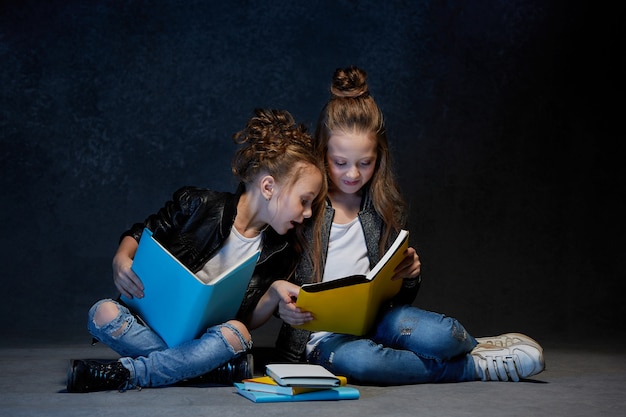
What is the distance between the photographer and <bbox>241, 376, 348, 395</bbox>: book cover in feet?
7.03

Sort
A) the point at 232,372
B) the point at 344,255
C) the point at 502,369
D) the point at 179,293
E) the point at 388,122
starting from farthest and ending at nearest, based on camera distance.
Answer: the point at 388,122 → the point at 344,255 → the point at 502,369 → the point at 232,372 → the point at 179,293

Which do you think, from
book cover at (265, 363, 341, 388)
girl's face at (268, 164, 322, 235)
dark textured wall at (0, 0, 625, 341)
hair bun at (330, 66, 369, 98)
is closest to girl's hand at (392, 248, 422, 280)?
girl's face at (268, 164, 322, 235)

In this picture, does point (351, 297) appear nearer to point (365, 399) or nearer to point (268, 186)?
point (365, 399)

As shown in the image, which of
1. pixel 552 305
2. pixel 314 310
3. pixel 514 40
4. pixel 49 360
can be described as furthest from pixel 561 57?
pixel 49 360

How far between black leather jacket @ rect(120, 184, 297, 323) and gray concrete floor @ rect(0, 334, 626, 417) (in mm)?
403

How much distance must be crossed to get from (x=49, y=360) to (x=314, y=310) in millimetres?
962

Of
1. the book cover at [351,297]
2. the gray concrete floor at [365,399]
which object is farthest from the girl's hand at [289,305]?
the gray concrete floor at [365,399]

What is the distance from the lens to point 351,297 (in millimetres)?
2305

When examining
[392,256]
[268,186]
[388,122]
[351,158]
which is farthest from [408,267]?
[388,122]

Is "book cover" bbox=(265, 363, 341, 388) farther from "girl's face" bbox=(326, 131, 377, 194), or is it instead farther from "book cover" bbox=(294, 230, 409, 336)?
"girl's face" bbox=(326, 131, 377, 194)

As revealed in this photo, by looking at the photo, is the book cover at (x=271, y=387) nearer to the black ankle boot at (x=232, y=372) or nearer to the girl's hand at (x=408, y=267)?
the black ankle boot at (x=232, y=372)

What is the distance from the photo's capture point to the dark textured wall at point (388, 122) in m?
3.98

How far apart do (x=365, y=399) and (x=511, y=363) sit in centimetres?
49

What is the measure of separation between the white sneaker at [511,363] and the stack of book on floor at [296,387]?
451mm
